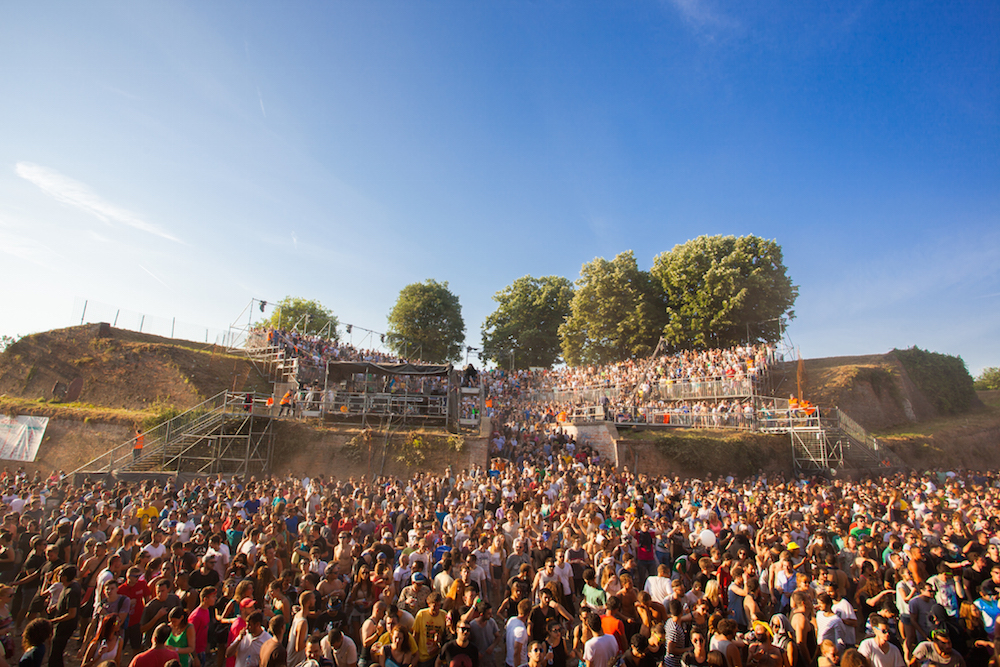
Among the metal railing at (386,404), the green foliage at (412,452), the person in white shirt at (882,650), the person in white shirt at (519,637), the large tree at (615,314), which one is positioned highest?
the large tree at (615,314)

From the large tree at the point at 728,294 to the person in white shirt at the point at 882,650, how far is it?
29001 mm

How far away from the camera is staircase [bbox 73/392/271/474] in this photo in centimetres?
1933

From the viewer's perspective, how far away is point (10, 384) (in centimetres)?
2583

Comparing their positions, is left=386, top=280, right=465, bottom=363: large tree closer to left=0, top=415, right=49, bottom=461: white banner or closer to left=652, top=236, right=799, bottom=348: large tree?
left=652, top=236, right=799, bottom=348: large tree

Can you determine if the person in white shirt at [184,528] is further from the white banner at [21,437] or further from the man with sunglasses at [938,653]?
the white banner at [21,437]

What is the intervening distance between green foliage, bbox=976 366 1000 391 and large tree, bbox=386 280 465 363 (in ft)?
167

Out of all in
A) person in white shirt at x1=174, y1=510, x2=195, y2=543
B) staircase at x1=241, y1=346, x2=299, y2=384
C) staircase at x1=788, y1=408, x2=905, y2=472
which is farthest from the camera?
staircase at x1=241, y1=346, x2=299, y2=384

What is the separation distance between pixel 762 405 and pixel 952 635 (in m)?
21.0

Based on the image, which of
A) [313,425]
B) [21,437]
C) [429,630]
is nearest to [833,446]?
[313,425]

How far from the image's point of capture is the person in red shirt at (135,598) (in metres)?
6.22

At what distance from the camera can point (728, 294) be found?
106ft

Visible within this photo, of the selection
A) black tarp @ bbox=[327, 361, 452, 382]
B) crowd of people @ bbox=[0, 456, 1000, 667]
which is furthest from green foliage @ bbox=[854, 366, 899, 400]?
black tarp @ bbox=[327, 361, 452, 382]

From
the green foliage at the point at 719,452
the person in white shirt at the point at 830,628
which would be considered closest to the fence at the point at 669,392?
the green foliage at the point at 719,452

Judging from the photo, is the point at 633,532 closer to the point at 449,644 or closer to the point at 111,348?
the point at 449,644
